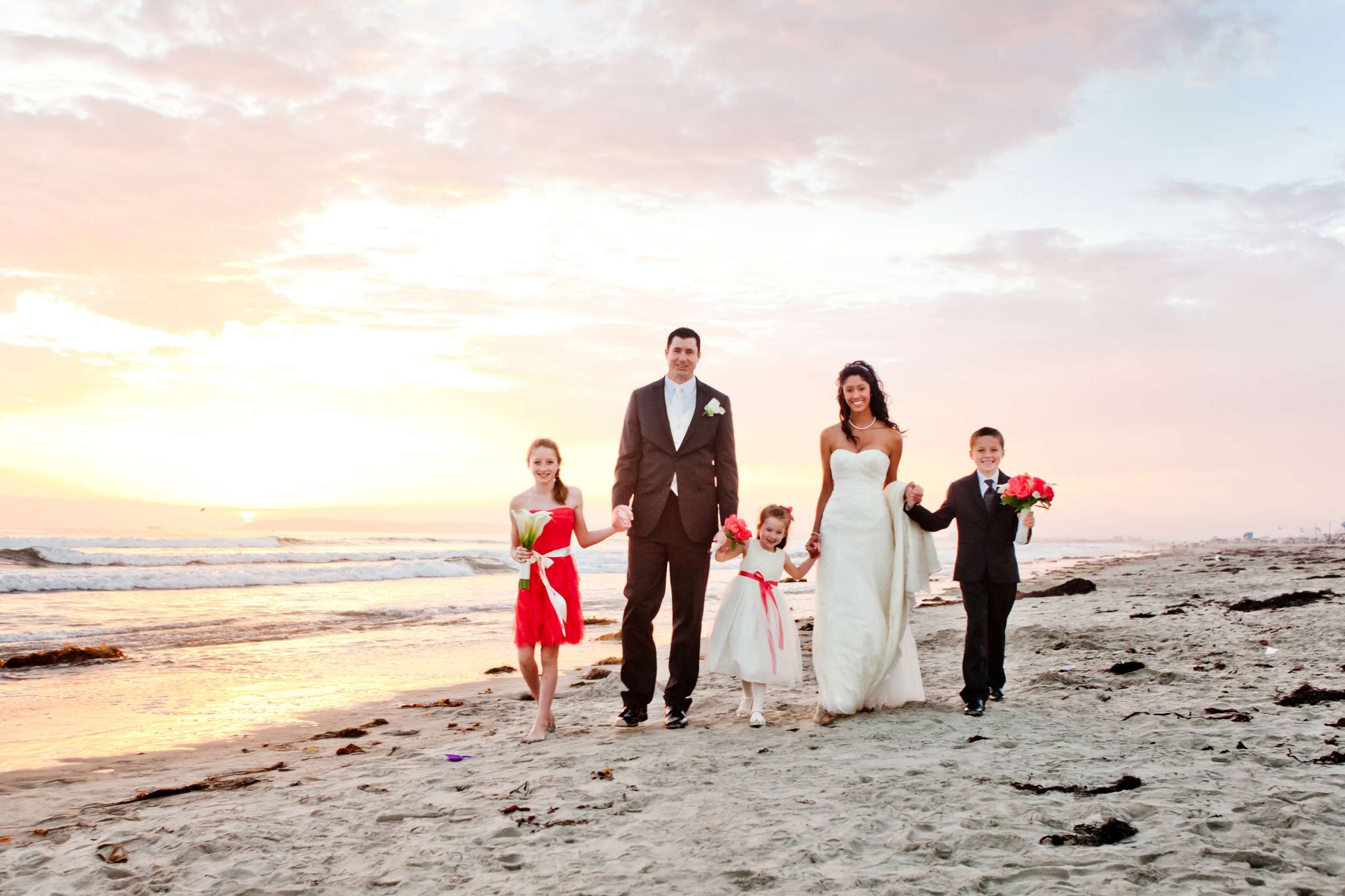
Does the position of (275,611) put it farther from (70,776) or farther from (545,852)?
(545,852)

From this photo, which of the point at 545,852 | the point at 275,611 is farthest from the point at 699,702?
the point at 275,611

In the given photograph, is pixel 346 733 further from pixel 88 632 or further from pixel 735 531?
pixel 88 632

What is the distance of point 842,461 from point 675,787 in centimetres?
253

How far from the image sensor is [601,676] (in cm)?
835

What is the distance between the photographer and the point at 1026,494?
5496 millimetres

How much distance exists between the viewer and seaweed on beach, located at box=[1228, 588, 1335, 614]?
386 inches

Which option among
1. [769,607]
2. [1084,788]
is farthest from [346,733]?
[1084,788]

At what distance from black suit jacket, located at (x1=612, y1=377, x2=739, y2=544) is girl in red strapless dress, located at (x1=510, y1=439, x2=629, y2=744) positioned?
0.99ft

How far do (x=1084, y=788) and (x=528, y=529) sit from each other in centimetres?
345

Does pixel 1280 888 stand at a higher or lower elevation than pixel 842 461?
lower

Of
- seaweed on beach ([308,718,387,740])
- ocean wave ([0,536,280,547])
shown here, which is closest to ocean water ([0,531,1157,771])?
seaweed on beach ([308,718,387,740])

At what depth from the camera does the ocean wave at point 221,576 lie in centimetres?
1739

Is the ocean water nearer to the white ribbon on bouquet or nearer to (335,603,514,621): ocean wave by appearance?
(335,603,514,621): ocean wave

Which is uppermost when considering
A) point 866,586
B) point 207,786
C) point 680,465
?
point 680,465
